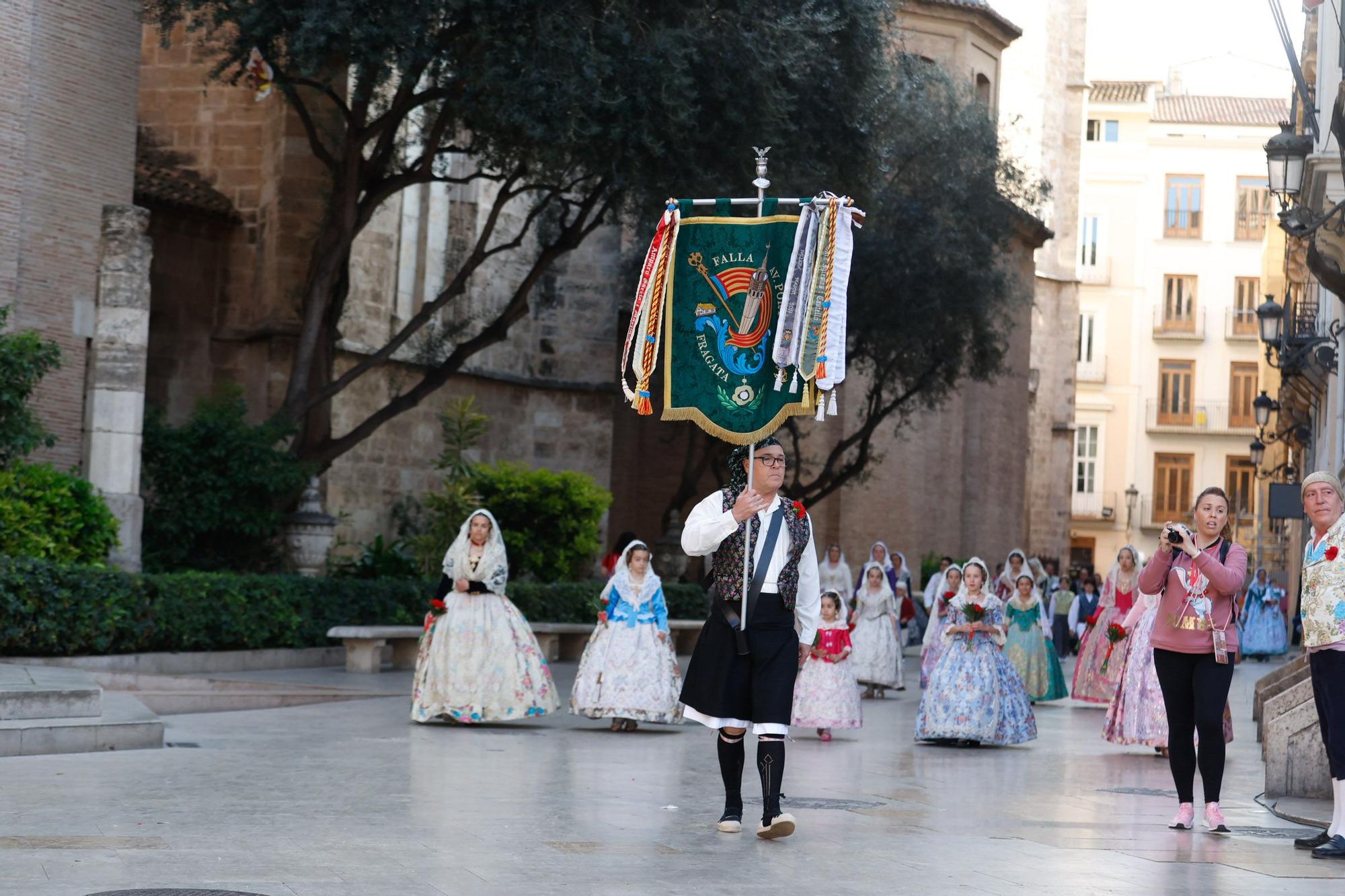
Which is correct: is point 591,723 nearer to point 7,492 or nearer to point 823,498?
point 7,492

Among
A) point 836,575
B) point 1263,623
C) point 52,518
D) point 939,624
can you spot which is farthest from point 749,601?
point 1263,623

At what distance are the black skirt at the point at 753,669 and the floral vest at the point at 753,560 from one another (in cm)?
8

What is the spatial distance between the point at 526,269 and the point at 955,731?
19.3m

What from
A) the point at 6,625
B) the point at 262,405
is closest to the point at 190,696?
the point at 6,625

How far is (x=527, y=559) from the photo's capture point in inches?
1049

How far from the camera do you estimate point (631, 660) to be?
48.8 ft

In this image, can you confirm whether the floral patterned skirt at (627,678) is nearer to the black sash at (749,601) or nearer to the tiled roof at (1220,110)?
the black sash at (749,601)

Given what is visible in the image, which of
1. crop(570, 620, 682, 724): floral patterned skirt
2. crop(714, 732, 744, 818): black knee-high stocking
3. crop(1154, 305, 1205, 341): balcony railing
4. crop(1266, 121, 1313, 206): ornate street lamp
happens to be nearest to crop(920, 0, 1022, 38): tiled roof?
crop(1154, 305, 1205, 341): balcony railing

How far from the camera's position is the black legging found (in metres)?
8.97

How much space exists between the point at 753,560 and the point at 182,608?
11.1 m

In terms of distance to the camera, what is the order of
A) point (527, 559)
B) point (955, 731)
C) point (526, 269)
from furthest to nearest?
point (526, 269), point (527, 559), point (955, 731)

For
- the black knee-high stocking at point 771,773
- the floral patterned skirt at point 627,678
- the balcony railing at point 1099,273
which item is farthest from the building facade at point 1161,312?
the black knee-high stocking at point 771,773

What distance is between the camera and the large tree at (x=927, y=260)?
99.6 feet

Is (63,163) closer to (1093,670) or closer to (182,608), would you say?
(182,608)
